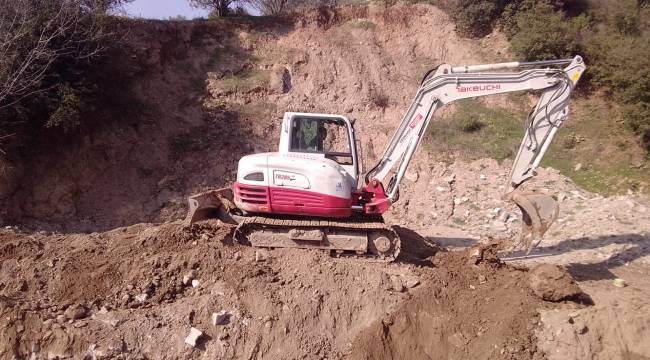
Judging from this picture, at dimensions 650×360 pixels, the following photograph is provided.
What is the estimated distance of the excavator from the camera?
7879 millimetres

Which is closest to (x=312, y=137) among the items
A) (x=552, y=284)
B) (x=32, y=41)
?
(x=552, y=284)

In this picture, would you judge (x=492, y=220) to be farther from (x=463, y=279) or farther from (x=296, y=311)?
(x=296, y=311)

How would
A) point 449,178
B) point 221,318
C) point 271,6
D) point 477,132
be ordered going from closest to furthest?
point 221,318 → point 449,178 → point 477,132 → point 271,6

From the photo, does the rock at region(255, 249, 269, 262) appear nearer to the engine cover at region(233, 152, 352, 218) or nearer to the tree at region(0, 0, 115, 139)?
the engine cover at region(233, 152, 352, 218)

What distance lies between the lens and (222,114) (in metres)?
16.4

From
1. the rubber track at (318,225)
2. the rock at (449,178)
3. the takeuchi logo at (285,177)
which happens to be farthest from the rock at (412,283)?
the rock at (449,178)

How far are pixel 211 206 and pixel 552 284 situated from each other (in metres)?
5.31

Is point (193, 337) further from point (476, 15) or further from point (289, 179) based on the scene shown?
point (476, 15)

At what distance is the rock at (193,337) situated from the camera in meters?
6.13

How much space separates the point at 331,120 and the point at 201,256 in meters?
2.93

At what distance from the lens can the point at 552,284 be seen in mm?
7012

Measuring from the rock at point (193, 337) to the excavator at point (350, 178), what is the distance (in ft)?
6.74

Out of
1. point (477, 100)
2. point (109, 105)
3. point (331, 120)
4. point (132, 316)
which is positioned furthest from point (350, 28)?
point (132, 316)

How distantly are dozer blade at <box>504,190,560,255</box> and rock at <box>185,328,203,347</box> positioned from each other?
5078 millimetres
